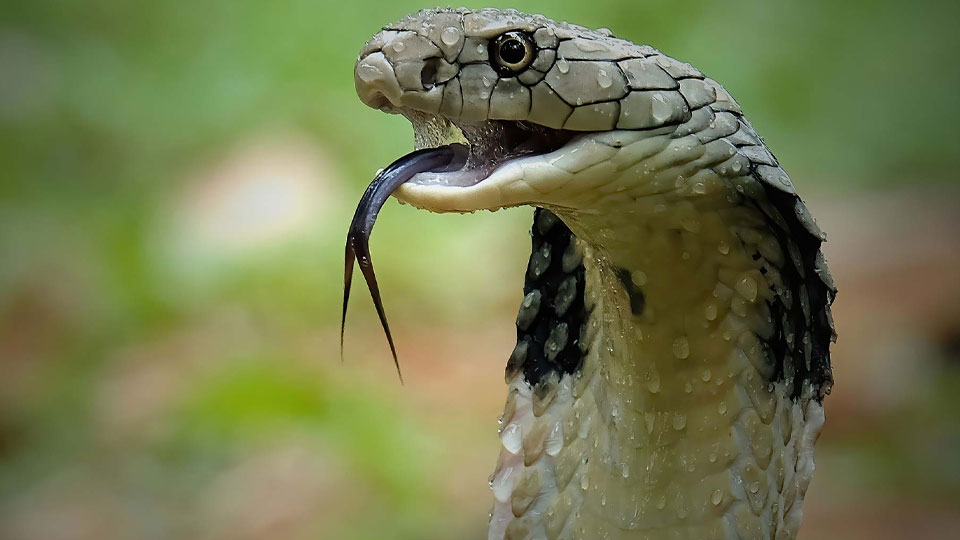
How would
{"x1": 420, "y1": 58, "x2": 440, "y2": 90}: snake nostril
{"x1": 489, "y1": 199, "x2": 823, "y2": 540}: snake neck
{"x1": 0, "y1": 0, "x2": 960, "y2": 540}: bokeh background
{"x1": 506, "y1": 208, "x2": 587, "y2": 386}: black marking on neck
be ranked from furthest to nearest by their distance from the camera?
{"x1": 0, "y1": 0, "x2": 960, "y2": 540}: bokeh background, {"x1": 506, "y1": 208, "x2": 587, "y2": 386}: black marking on neck, {"x1": 489, "y1": 199, "x2": 823, "y2": 540}: snake neck, {"x1": 420, "y1": 58, "x2": 440, "y2": 90}: snake nostril

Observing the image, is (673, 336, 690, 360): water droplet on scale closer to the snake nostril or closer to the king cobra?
the king cobra

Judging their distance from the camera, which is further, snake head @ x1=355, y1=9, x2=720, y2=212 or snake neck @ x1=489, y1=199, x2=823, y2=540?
snake neck @ x1=489, y1=199, x2=823, y2=540

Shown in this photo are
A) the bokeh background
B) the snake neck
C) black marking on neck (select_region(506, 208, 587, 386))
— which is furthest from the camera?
the bokeh background

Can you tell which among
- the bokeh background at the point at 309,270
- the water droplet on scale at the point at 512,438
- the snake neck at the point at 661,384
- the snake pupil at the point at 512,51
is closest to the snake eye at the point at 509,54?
the snake pupil at the point at 512,51

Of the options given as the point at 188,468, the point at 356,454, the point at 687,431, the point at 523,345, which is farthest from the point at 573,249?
the point at 188,468

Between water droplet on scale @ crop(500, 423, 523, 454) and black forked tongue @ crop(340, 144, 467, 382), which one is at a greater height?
black forked tongue @ crop(340, 144, 467, 382)

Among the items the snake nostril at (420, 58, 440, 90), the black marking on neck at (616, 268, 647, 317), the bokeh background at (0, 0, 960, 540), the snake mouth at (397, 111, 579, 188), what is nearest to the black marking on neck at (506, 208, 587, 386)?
the black marking on neck at (616, 268, 647, 317)

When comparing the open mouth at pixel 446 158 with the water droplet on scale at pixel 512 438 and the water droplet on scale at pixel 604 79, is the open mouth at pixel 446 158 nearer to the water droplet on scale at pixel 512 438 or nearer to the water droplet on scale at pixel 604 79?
the water droplet on scale at pixel 604 79
